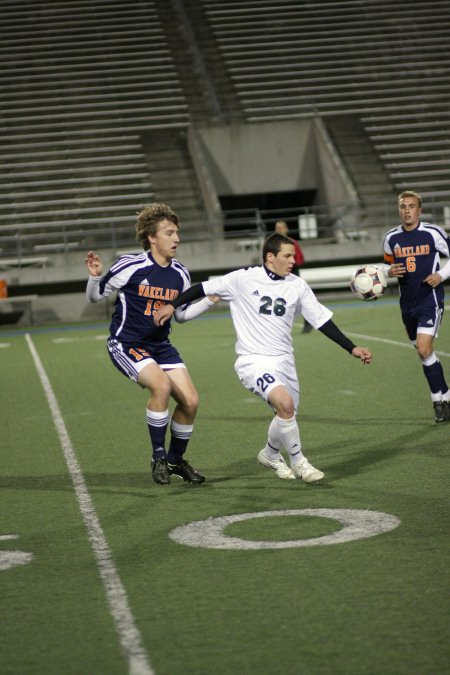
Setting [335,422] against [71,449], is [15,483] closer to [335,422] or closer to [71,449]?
[71,449]

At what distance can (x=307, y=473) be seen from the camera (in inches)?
258

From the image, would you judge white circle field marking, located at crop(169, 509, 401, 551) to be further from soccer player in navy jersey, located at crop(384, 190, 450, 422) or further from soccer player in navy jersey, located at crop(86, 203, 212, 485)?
soccer player in navy jersey, located at crop(384, 190, 450, 422)

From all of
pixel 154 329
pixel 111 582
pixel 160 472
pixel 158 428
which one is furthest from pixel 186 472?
pixel 111 582

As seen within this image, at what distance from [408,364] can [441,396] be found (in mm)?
4206

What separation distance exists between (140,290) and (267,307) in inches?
32.7

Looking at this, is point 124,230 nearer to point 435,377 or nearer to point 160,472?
point 435,377

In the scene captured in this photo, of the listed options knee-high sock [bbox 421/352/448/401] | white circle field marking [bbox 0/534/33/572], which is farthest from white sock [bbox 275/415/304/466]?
knee-high sock [bbox 421/352/448/401]

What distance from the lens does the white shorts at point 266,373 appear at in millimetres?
6625

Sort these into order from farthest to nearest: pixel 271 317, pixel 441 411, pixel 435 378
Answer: pixel 435 378
pixel 441 411
pixel 271 317

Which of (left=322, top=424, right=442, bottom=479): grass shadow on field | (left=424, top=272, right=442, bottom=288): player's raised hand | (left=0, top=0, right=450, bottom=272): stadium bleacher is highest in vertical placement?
(left=0, top=0, right=450, bottom=272): stadium bleacher

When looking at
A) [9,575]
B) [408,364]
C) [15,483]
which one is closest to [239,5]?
[408,364]

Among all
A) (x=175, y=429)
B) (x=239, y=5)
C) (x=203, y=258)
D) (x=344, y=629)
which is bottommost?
(x=344, y=629)

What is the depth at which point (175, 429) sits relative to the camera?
23.0 ft

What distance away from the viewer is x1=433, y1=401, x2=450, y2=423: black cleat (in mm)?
8797
